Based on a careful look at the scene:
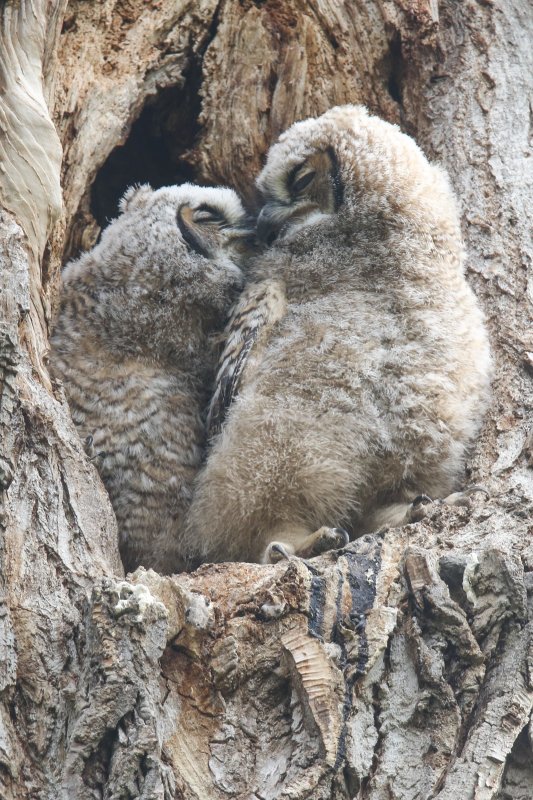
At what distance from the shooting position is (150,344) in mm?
3164

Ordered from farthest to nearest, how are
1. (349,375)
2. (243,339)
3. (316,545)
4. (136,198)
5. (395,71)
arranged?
(395,71) < (136,198) < (243,339) < (349,375) < (316,545)

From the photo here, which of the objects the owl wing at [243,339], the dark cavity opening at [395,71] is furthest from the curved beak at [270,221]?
the dark cavity opening at [395,71]

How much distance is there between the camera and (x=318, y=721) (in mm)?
1861

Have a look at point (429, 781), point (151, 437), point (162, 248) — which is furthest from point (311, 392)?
point (429, 781)

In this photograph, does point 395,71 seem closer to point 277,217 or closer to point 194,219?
point 277,217

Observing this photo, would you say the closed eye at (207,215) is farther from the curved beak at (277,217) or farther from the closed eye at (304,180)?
the closed eye at (304,180)

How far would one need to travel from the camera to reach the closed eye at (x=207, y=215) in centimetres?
335

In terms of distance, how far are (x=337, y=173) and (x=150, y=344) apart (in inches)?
33.4

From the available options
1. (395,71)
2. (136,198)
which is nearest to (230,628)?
(136,198)

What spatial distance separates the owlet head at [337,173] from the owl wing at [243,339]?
10.3 inches

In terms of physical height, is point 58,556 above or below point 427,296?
below

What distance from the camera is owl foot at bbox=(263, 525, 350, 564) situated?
103 inches

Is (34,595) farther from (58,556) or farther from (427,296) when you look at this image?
(427,296)

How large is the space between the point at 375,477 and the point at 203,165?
1716 mm
